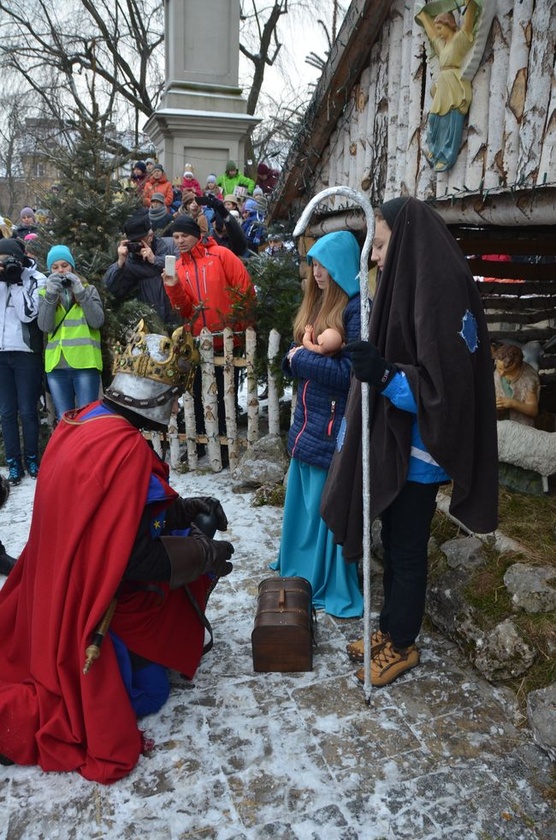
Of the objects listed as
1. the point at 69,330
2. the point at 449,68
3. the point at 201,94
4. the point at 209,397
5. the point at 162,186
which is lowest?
the point at 209,397

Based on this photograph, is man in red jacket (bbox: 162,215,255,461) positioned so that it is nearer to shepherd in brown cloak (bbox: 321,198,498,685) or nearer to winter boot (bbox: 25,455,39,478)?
winter boot (bbox: 25,455,39,478)

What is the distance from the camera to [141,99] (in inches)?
861

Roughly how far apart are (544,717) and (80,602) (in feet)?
6.40

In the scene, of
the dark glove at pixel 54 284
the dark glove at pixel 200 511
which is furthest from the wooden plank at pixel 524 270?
the dark glove at pixel 54 284

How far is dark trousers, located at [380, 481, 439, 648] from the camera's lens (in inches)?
111

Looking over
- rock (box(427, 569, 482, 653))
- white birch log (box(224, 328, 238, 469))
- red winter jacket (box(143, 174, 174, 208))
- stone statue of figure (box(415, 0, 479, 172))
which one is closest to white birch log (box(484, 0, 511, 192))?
stone statue of figure (box(415, 0, 479, 172))

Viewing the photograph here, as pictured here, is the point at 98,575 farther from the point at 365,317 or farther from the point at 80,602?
the point at 365,317

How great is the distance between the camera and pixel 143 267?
6043 mm

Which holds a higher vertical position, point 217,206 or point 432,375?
point 217,206

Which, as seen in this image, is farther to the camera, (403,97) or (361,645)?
(403,97)

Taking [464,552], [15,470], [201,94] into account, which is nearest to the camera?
[464,552]

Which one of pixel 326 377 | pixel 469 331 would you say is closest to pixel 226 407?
pixel 326 377

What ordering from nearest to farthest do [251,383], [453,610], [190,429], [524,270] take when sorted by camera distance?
1. [453,610]
2. [524,270]
3. [251,383]
4. [190,429]

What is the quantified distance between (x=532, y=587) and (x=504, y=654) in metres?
0.37
